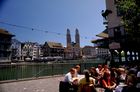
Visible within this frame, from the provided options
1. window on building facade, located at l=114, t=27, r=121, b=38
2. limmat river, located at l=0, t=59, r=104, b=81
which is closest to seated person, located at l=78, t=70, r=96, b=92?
limmat river, located at l=0, t=59, r=104, b=81

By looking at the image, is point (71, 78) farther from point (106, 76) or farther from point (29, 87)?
point (29, 87)

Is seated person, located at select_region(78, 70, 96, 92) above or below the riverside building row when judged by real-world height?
below

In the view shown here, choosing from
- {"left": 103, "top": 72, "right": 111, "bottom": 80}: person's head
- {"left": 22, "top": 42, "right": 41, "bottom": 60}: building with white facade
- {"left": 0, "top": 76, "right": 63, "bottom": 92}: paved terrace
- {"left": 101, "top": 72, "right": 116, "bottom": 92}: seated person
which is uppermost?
{"left": 22, "top": 42, "right": 41, "bottom": 60}: building with white facade

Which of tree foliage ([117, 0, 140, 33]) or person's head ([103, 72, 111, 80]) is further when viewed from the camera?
tree foliage ([117, 0, 140, 33])

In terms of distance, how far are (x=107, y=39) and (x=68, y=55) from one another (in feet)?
448

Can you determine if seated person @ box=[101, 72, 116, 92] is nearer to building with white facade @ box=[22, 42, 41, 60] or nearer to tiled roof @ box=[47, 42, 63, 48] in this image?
tiled roof @ box=[47, 42, 63, 48]

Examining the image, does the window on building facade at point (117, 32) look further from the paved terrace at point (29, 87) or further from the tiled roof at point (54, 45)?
the tiled roof at point (54, 45)

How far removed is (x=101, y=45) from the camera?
3644 cm

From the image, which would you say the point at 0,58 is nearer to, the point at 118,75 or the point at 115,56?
the point at 115,56

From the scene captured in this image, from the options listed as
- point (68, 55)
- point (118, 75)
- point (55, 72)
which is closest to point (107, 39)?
point (55, 72)

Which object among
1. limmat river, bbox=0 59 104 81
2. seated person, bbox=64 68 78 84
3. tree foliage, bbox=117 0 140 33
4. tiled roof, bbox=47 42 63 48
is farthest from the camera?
tiled roof, bbox=47 42 63 48

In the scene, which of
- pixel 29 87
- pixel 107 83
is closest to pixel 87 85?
pixel 107 83

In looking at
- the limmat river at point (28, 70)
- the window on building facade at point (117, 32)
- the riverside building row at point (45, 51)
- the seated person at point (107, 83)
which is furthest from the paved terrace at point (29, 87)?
the riverside building row at point (45, 51)

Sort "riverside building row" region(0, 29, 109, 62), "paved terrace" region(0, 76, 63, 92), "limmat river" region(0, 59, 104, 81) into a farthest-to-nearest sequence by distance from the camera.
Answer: "riverside building row" region(0, 29, 109, 62)
"limmat river" region(0, 59, 104, 81)
"paved terrace" region(0, 76, 63, 92)
